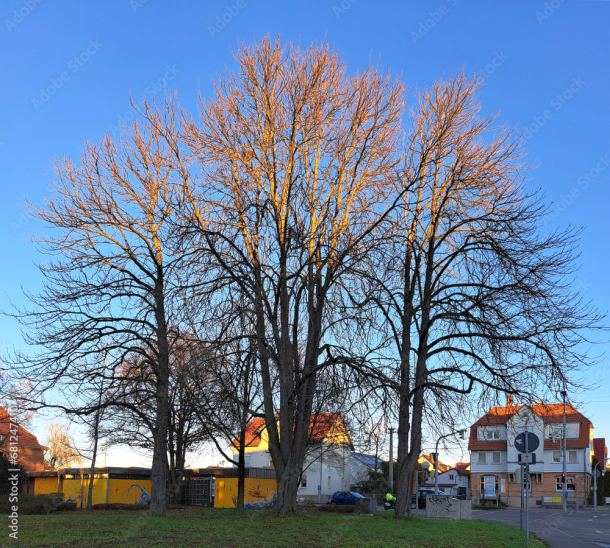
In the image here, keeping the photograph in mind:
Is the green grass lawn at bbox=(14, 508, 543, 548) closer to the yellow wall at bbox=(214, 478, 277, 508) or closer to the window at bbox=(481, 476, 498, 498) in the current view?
the yellow wall at bbox=(214, 478, 277, 508)

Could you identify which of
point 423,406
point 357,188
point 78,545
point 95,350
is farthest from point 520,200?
point 78,545

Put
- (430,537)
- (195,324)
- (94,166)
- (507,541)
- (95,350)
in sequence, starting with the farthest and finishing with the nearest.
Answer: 1. (94,166)
2. (95,350)
3. (195,324)
4. (507,541)
5. (430,537)

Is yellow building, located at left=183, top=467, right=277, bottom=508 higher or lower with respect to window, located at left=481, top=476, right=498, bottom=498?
higher

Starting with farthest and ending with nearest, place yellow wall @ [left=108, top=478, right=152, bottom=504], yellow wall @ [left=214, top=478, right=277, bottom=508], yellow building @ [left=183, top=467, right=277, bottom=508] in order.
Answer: yellow building @ [left=183, top=467, right=277, bottom=508], yellow wall @ [left=214, top=478, right=277, bottom=508], yellow wall @ [left=108, top=478, right=152, bottom=504]

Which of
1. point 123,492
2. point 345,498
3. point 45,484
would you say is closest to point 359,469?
point 345,498

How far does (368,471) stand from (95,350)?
58.7m

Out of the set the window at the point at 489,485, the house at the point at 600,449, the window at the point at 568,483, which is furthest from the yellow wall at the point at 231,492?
the house at the point at 600,449

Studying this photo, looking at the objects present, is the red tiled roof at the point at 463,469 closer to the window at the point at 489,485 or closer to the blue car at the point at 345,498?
the window at the point at 489,485

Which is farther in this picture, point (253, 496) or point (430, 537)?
point (253, 496)

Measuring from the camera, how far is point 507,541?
16.6 meters

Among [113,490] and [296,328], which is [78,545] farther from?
[113,490]

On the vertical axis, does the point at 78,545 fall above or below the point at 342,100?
below

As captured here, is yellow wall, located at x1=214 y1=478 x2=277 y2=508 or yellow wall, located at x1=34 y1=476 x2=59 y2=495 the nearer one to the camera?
yellow wall, located at x1=214 y1=478 x2=277 y2=508

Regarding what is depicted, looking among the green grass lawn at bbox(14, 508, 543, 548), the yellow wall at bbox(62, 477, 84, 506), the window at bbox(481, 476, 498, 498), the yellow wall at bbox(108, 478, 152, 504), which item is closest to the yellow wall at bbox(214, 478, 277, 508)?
the yellow wall at bbox(108, 478, 152, 504)
